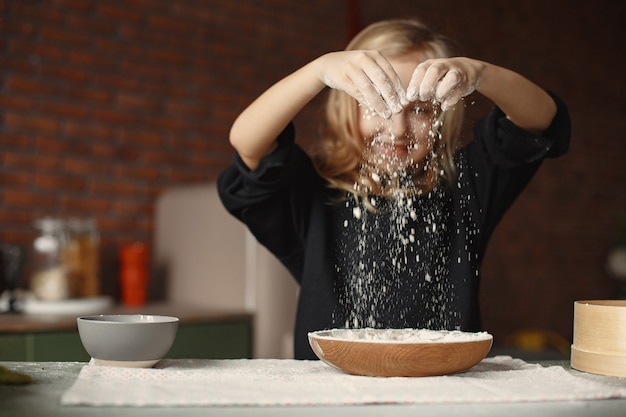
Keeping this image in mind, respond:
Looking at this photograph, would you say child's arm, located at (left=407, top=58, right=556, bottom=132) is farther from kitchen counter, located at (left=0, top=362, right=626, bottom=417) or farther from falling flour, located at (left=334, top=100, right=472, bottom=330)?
kitchen counter, located at (left=0, top=362, right=626, bottom=417)

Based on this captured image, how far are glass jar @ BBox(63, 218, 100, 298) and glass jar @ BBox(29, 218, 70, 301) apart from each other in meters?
0.02

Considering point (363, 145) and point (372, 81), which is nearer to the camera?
point (372, 81)

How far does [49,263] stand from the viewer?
2.44m

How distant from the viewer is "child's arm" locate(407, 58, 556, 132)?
1085mm

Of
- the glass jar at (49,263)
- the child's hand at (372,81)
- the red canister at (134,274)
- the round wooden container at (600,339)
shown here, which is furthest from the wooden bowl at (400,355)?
the red canister at (134,274)

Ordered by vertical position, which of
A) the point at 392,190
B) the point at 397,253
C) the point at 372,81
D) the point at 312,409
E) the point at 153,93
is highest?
the point at 153,93

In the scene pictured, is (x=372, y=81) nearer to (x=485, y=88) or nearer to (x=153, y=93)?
(x=485, y=88)

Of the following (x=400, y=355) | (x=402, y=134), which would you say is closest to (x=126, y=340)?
(x=400, y=355)

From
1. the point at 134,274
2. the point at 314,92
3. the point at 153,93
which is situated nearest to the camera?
the point at 314,92

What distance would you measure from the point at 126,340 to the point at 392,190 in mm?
644

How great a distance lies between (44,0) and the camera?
2588mm

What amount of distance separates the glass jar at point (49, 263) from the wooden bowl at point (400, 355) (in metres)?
1.61

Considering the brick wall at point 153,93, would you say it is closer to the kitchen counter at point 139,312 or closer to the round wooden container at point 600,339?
the kitchen counter at point 139,312

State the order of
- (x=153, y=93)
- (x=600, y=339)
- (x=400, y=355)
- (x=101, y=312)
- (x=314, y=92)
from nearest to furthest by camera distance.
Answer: (x=400, y=355) < (x=600, y=339) < (x=314, y=92) < (x=101, y=312) < (x=153, y=93)
